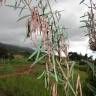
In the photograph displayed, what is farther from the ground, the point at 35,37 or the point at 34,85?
the point at 35,37

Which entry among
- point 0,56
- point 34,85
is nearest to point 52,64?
point 34,85

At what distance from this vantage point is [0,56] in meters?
40.6

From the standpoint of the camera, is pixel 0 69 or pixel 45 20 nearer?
pixel 45 20

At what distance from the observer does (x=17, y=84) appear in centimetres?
1636

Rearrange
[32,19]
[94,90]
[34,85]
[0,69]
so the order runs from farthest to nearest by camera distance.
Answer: [0,69] → [34,85] → [94,90] → [32,19]

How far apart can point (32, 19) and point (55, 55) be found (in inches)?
6.8

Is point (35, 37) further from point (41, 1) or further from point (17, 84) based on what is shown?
point (17, 84)

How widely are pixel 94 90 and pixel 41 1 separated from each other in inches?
17.7

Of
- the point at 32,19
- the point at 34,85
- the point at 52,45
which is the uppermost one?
the point at 32,19

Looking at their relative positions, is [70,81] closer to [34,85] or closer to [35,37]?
[35,37]

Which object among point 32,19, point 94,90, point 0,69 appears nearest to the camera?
point 32,19

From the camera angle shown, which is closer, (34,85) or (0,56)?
(34,85)

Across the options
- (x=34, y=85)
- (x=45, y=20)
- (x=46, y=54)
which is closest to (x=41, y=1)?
(x=45, y=20)

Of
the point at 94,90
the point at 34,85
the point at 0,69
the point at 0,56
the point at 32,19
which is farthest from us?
the point at 0,56
